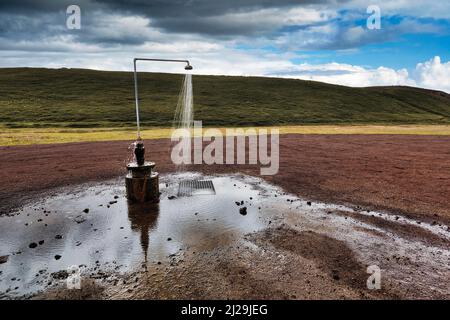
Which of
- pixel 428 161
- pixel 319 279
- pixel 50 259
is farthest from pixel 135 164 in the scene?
pixel 428 161

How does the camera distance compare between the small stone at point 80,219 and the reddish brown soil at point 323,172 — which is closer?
the small stone at point 80,219

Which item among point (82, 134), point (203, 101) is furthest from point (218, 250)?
point (203, 101)

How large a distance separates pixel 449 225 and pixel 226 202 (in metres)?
7.20

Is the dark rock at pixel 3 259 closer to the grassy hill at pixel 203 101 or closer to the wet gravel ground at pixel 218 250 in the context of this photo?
the wet gravel ground at pixel 218 250

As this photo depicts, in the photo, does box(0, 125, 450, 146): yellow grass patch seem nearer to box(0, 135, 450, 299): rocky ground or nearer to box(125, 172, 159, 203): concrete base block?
box(0, 135, 450, 299): rocky ground

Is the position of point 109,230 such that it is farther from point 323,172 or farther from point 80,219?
point 323,172

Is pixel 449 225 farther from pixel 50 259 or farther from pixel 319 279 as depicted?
pixel 50 259

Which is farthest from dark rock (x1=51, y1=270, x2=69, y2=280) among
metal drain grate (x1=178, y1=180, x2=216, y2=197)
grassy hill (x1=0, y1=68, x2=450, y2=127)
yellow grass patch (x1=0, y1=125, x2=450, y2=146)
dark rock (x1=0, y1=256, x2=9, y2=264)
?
grassy hill (x1=0, y1=68, x2=450, y2=127)

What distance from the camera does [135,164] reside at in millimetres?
12023

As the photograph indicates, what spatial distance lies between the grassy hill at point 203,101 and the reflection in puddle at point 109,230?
47.9m

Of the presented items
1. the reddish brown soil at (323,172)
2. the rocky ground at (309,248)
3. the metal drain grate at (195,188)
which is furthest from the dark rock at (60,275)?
the metal drain grate at (195,188)

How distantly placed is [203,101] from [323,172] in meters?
71.3

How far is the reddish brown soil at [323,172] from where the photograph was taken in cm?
1265

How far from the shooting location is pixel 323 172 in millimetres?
17641
